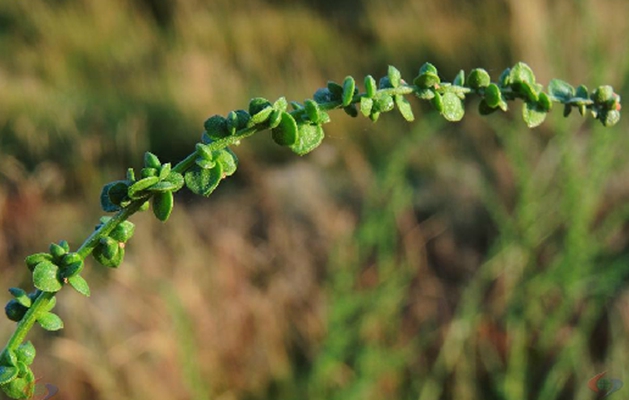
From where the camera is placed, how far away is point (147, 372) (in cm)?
180

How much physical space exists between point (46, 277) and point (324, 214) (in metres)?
1.94

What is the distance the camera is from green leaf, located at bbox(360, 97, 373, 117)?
38cm

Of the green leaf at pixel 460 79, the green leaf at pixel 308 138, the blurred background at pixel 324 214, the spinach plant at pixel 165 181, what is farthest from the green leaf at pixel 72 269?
the blurred background at pixel 324 214

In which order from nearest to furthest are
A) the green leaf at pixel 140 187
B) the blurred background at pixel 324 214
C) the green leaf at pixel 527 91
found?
the green leaf at pixel 140 187, the green leaf at pixel 527 91, the blurred background at pixel 324 214

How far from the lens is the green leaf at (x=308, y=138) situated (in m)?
0.37

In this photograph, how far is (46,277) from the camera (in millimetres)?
348

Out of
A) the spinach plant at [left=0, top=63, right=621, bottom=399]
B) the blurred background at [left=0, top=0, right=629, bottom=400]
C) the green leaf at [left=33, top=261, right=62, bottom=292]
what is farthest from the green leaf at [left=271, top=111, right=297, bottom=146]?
the blurred background at [left=0, top=0, right=629, bottom=400]

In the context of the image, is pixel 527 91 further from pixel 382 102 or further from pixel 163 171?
pixel 163 171

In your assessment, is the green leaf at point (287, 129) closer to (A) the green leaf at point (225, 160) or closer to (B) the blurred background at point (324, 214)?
(A) the green leaf at point (225, 160)

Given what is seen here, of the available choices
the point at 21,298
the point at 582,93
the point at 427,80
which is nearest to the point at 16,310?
the point at 21,298

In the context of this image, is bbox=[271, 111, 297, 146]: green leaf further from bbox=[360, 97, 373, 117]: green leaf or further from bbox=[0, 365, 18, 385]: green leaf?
bbox=[0, 365, 18, 385]: green leaf

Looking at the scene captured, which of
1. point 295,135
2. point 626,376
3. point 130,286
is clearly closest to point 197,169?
point 295,135

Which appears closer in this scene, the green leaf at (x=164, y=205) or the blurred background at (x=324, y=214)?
the green leaf at (x=164, y=205)

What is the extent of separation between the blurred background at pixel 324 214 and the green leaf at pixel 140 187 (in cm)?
43
